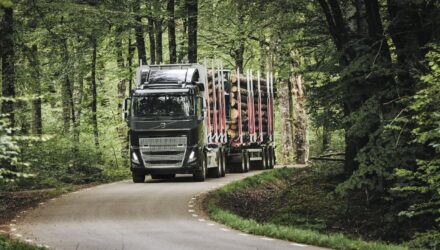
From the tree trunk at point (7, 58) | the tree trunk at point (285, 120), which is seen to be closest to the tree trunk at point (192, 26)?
the tree trunk at point (285, 120)

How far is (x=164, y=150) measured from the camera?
2475 centimetres

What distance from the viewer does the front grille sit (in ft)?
81.0

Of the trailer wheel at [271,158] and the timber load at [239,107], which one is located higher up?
the timber load at [239,107]

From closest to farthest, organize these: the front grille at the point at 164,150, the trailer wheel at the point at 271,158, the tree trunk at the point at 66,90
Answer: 1. the front grille at the point at 164,150
2. the tree trunk at the point at 66,90
3. the trailer wheel at the point at 271,158

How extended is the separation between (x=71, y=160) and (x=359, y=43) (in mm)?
14329

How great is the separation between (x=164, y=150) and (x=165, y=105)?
1.57 meters

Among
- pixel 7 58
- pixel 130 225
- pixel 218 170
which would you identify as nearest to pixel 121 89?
pixel 218 170

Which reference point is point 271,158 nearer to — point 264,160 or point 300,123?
point 264,160

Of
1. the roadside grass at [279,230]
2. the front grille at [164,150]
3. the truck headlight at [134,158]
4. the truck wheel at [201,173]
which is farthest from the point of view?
Answer: the truck wheel at [201,173]

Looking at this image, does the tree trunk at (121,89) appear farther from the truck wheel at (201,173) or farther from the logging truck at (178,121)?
the truck wheel at (201,173)

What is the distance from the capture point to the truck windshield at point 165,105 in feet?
80.5

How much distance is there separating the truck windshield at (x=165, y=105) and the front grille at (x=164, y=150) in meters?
0.87

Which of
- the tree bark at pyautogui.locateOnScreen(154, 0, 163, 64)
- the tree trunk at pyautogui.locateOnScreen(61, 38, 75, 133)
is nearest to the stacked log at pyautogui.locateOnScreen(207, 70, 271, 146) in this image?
the tree bark at pyautogui.locateOnScreen(154, 0, 163, 64)

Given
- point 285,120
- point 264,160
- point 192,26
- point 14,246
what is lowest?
point 264,160
